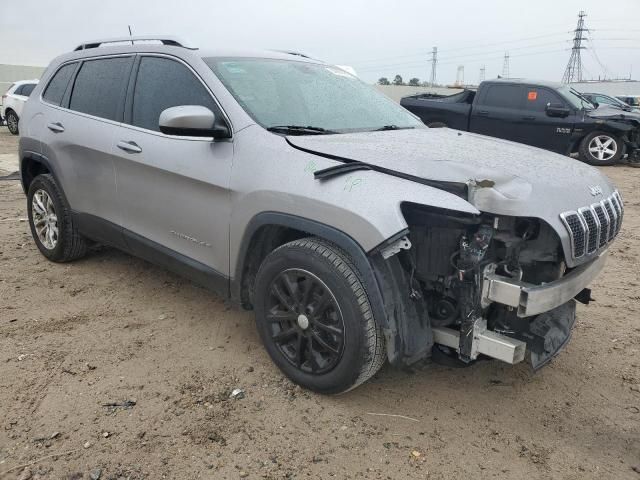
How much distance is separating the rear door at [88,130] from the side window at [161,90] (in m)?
0.20

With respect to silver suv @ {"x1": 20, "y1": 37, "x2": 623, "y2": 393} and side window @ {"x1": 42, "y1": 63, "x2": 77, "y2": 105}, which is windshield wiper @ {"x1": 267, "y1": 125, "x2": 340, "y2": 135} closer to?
silver suv @ {"x1": 20, "y1": 37, "x2": 623, "y2": 393}

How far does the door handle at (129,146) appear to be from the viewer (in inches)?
144

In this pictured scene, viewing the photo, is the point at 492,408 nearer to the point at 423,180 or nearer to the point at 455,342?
the point at 455,342

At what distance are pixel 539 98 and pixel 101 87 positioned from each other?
943 cm

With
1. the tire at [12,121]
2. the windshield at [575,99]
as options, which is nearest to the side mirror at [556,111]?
the windshield at [575,99]

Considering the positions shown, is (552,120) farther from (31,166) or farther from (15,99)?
(15,99)

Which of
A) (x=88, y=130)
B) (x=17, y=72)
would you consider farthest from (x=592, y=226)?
(x=17, y=72)

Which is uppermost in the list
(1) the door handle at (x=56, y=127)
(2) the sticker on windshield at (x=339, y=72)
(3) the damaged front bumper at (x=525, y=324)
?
(2) the sticker on windshield at (x=339, y=72)

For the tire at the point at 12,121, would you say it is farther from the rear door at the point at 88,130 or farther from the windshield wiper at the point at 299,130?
the windshield wiper at the point at 299,130

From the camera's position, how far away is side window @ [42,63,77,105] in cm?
459


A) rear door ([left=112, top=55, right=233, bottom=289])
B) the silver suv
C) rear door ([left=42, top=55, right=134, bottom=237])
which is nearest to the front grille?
the silver suv

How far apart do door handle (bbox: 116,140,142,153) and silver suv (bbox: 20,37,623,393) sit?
0.01 meters

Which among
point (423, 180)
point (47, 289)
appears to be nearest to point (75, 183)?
point (47, 289)

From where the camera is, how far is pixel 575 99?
11344 mm
